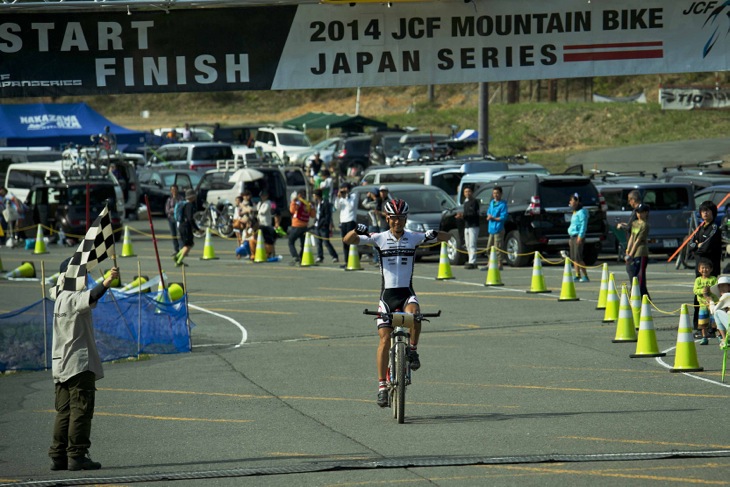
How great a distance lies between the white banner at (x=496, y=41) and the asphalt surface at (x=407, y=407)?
10.3ft

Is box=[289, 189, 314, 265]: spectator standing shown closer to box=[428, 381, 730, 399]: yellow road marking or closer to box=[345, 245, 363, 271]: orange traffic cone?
box=[345, 245, 363, 271]: orange traffic cone

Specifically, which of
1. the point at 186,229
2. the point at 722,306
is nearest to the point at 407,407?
the point at 722,306

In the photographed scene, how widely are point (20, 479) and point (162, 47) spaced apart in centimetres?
419

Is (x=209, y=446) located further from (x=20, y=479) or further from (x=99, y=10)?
(x=99, y=10)

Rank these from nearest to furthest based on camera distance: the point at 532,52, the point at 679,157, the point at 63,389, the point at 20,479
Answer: the point at 20,479
the point at 63,389
the point at 532,52
the point at 679,157

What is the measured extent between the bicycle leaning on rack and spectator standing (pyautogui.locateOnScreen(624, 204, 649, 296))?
7.93 metres

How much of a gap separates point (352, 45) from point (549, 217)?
14886mm

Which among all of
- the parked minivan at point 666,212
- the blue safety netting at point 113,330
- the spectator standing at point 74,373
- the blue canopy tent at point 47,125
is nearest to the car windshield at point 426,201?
the parked minivan at point 666,212

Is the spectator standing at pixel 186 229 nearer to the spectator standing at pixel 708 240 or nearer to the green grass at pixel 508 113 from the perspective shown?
the spectator standing at pixel 708 240

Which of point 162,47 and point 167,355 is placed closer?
point 162,47

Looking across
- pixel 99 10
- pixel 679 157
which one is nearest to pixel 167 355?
pixel 99 10

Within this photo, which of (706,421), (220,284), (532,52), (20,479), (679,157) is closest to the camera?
(20,479)

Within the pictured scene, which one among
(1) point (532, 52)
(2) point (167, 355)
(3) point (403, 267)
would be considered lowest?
(2) point (167, 355)

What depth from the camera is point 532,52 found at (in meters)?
11.3
